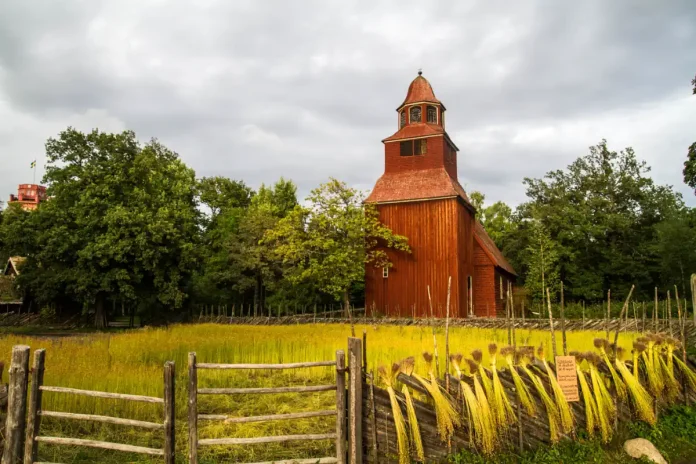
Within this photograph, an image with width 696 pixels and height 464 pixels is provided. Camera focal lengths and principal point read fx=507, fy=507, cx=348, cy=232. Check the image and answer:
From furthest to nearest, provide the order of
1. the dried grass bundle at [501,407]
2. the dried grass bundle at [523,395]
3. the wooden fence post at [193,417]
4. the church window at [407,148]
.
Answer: the church window at [407,148]
the dried grass bundle at [523,395]
the dried grass bundle at [501,407]
the wooden fence post at [193,417]

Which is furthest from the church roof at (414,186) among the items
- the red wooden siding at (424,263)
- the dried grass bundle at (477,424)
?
the dried grass bundle at (477,424)

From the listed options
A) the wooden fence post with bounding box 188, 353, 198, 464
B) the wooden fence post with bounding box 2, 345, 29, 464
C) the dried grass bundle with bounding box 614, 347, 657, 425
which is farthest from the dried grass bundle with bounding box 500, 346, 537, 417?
the wooden fence post with bounding box 2, 345, 29, 464

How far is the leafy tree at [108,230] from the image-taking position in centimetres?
2903

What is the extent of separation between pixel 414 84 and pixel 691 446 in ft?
94.7

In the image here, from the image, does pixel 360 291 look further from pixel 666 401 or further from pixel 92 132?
pixel 666 401

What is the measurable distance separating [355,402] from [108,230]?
88.7 ft

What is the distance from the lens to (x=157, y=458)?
20.5ft

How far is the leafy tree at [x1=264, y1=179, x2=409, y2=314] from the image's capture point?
94.6 feet

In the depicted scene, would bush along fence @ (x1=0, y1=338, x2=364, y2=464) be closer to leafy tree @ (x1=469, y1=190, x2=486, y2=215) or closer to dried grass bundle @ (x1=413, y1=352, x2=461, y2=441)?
dried grass bundle @ (x1=413, y1=352, x2=461, y2=441)

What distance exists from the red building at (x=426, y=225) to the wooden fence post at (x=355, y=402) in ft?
72.1

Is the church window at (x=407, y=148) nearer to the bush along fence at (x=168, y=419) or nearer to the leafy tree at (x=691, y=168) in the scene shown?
the leafy tree at (x=691, y=168)

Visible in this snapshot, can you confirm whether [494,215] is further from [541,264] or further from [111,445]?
[111,445]

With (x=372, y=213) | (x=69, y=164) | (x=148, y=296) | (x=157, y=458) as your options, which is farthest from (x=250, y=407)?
(x=69, y=164)

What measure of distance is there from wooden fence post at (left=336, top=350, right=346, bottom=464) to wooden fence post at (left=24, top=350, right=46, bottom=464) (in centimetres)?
350
